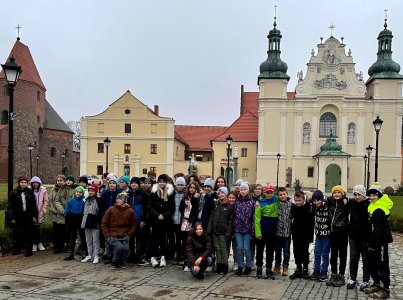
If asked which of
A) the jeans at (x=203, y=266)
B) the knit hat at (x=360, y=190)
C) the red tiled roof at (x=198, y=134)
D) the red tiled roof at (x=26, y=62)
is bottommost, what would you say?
the jeans at (x=203, y=266)

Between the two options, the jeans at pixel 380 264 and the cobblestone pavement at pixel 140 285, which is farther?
the jeans at pixel 380 264

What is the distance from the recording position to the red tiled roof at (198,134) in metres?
54.9

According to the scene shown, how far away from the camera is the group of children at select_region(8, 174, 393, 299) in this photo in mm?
6672

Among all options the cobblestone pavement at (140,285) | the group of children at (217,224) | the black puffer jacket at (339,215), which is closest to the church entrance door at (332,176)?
the cobblestone pavement at (140,285)

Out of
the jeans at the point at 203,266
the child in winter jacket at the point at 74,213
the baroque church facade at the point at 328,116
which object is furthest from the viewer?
the baroque church facade at the point at 328,116

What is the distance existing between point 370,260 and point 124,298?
3.75 m

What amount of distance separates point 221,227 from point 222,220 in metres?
0.13

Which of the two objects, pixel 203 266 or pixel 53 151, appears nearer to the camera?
pixel 203 266

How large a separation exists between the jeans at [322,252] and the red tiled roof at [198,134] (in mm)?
47095

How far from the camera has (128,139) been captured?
4722cm

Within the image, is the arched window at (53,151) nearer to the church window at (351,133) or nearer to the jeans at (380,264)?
the church window at (351,133)

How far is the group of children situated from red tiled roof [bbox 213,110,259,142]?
122 feet

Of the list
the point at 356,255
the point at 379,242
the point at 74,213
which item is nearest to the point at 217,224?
the point at 356,255

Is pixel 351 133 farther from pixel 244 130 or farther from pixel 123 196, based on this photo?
pixel 123 196
